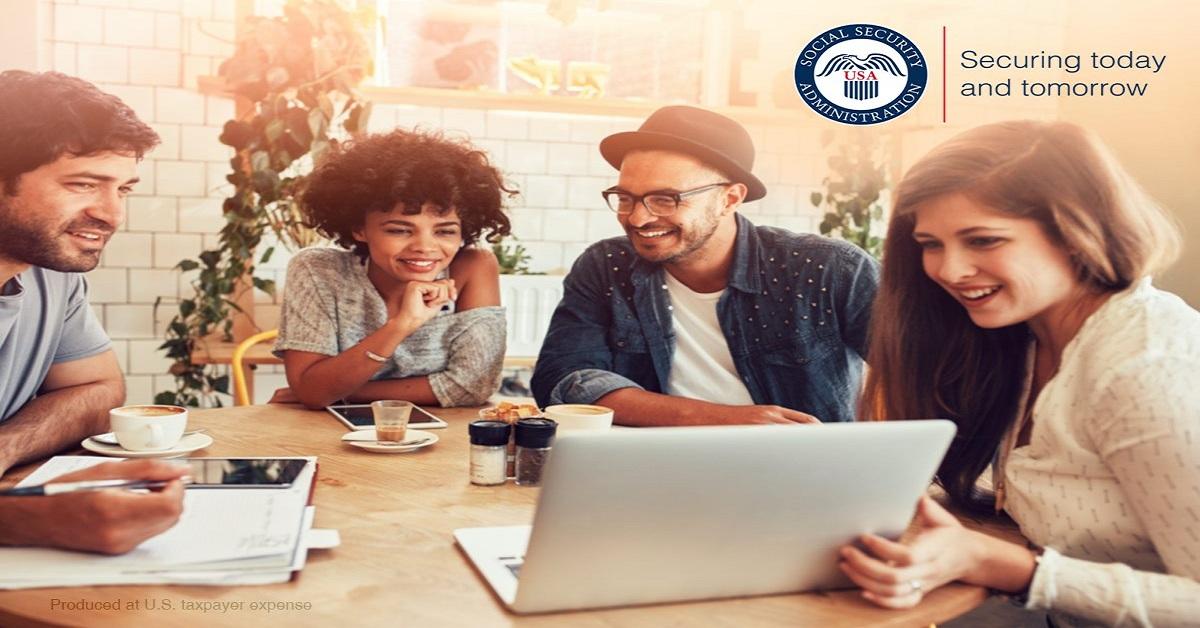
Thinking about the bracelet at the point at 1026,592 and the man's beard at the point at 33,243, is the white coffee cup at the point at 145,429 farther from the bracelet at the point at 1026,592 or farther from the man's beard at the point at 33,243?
the bracelet at the point at 1026,592

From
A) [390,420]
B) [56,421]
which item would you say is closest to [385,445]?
[390,420]

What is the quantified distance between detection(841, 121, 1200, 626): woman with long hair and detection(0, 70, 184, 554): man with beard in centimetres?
139

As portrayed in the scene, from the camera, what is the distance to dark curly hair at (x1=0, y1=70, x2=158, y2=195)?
194cm

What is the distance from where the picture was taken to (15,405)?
1993mm

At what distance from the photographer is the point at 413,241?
8.25 ft

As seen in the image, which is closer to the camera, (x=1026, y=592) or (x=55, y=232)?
(x=1026, y=592)

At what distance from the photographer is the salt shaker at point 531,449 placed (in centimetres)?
166

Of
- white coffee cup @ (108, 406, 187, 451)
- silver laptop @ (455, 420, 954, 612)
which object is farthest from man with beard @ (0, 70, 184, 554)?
silver laptop @ (455, 420, 954, 612)

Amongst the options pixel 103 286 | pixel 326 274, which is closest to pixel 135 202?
pixel 103 286

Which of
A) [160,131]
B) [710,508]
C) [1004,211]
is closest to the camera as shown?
[710,508]

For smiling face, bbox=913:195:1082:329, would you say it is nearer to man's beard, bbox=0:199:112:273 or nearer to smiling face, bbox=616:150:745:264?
smiling face, bbox=616:150:745:264

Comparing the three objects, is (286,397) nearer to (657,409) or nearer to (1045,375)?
(657,409)

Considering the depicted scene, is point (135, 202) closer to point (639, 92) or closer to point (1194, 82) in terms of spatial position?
point (639, 92)

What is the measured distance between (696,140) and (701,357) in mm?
508
